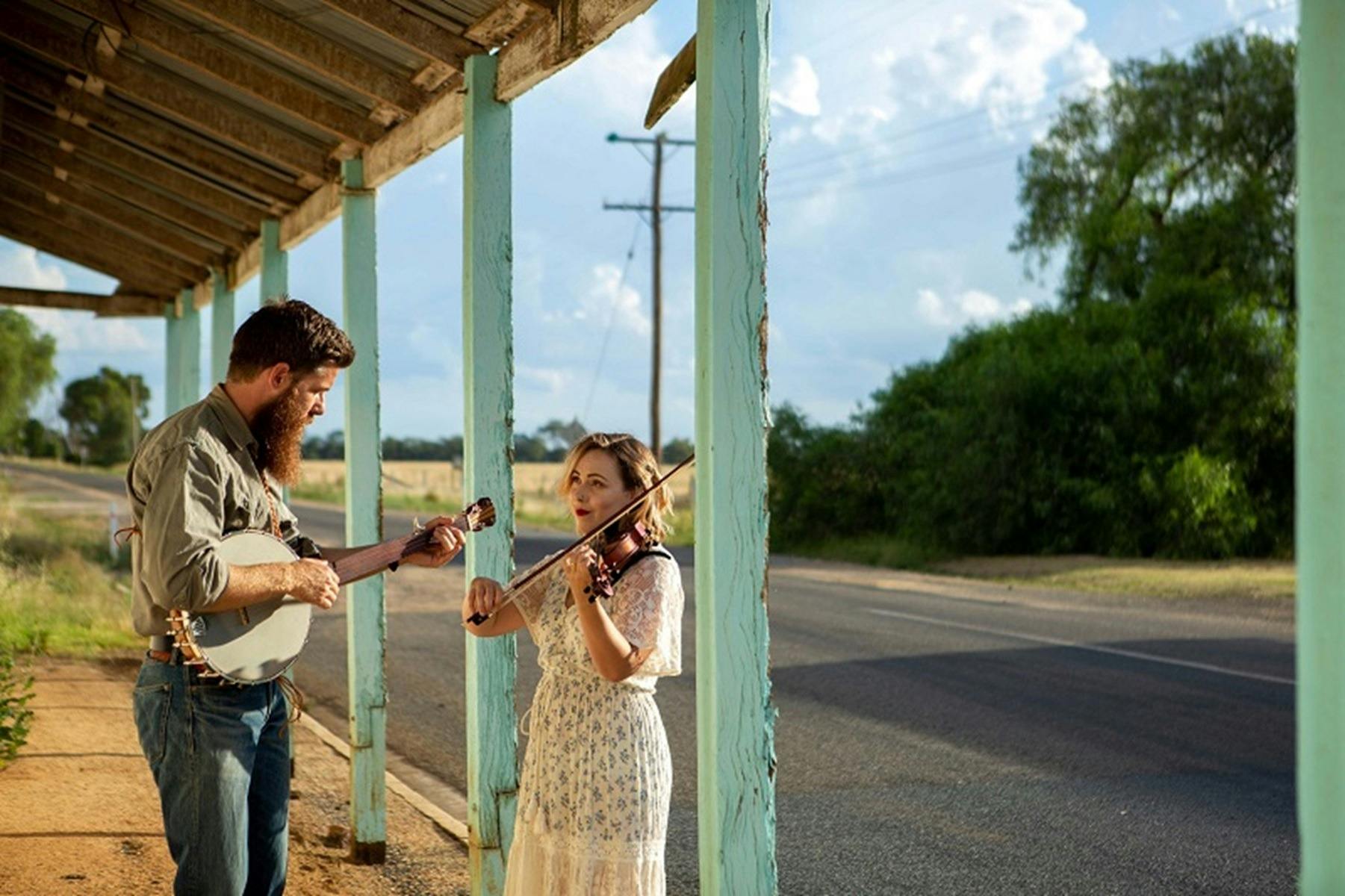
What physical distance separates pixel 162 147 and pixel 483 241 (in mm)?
3489

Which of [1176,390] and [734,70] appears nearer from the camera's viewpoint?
[734,70]

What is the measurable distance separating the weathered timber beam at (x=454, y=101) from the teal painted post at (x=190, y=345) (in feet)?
15.4

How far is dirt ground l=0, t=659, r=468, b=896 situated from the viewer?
6242 millimetres

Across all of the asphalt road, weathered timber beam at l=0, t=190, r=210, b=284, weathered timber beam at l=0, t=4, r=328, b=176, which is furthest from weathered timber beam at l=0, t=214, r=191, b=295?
weathered timber beam at l=0, t=4, r=328, b=176

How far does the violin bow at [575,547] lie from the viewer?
390 centimetres

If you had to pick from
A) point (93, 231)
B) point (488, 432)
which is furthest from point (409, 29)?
point (93, 231)

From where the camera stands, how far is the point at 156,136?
8359 mm

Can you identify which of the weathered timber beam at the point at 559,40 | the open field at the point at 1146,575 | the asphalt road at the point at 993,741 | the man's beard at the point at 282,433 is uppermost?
the weathered timber beam at the point at 559,40

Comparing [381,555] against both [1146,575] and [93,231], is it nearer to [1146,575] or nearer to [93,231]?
[93,231]

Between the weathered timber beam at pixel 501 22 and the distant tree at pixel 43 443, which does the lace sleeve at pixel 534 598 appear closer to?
the weathered timber beam at pixel 501 22

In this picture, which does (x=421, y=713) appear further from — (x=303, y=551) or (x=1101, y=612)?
(x=1101, y=612)

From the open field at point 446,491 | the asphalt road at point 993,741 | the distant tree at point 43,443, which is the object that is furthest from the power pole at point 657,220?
the distant tree at point 43,443

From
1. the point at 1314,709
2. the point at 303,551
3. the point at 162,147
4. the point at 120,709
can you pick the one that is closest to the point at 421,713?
the point at 120,709

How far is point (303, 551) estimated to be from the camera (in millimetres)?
4355
